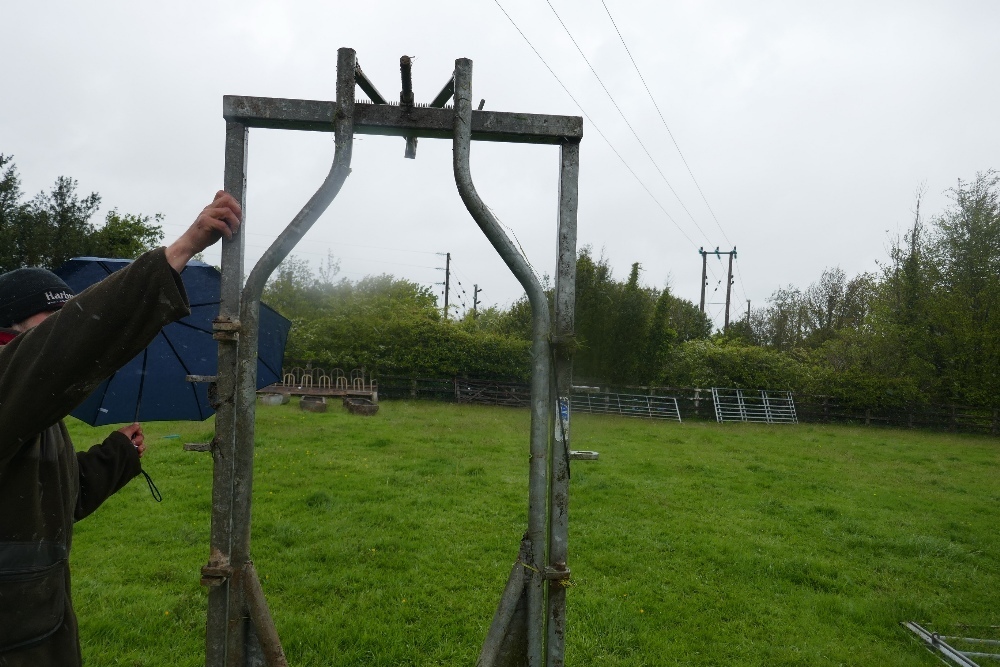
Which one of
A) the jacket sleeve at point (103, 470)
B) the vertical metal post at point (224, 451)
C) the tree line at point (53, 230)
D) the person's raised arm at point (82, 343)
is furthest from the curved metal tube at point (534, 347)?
the tree line at point (53, 230)

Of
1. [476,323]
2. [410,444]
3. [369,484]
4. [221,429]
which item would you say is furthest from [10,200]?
[221,429]

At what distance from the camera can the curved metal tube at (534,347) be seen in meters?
2.53

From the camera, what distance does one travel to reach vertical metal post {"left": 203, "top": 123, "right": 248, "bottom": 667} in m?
→ 2.46

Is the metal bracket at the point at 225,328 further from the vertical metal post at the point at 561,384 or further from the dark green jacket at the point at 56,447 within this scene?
the vertical metal post at the point at 561,384

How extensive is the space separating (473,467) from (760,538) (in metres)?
4.10

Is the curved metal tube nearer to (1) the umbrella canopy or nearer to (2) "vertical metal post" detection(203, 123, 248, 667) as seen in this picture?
(2) "vertical metal post" detection(203, 123, 248, 667)

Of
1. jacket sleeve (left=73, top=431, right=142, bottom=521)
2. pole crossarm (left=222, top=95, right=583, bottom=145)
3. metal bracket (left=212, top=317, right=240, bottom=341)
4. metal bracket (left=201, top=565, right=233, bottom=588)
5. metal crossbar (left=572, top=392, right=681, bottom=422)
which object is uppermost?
pole crossarm (left=222, top=95, right=583, bottom=145)

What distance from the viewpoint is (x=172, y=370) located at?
327 centimetres

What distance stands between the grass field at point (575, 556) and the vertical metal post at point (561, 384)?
1975mm

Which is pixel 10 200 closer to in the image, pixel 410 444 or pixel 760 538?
pixel 410 444

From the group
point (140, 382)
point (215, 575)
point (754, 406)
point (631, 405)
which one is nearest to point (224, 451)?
point (215, 575)

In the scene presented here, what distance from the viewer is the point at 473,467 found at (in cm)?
971

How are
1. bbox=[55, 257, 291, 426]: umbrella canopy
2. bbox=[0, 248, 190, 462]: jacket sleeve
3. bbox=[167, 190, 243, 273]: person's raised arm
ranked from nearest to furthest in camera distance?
bbox=[0, 248, 190, 462]: jacket sleeve < bbox=[167, 190, 243, 273]: person's raised arm < bbox=[55, 257, 291, 426]: umbrella canopy

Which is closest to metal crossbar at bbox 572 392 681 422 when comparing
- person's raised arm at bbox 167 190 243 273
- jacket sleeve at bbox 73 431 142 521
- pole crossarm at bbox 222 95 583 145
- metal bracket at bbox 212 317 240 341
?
pole crossarm at bbox 222 95 583 145
